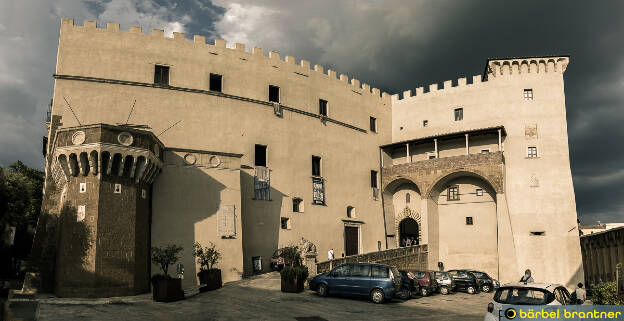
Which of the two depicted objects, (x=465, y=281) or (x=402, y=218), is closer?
(x=465, y=281)

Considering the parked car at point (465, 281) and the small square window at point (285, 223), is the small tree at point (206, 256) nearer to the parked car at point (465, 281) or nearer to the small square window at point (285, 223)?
the small square window at point (285, 223)

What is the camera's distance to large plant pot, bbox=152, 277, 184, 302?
1911cm

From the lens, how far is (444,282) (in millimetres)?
25453

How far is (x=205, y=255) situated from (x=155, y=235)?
2884mm

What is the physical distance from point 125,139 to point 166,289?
24.5 ft

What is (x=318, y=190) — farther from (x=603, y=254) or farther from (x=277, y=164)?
(x=603, y=254)

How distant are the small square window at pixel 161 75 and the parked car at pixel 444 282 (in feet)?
68.0

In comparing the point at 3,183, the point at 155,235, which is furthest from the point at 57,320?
the point at 155,235

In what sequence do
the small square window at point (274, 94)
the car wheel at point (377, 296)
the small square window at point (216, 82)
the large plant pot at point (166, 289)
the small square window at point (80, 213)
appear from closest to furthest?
the large plant pot at point (166, 289)
the car wheel at point (377, 296)
the small square window at point (80, 213)
the small square window at point (216, 82)
the small square window at point (274, 94)

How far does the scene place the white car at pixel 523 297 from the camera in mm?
10695

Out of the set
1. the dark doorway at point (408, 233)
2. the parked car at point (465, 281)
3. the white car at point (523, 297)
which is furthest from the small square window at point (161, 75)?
the white car at point (523, 297)

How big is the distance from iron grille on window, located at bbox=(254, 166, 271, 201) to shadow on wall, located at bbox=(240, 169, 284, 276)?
0.83 feet

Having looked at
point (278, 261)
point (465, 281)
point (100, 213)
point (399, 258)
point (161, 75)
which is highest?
point (161, 75)

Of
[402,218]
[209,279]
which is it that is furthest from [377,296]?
[402,218]
